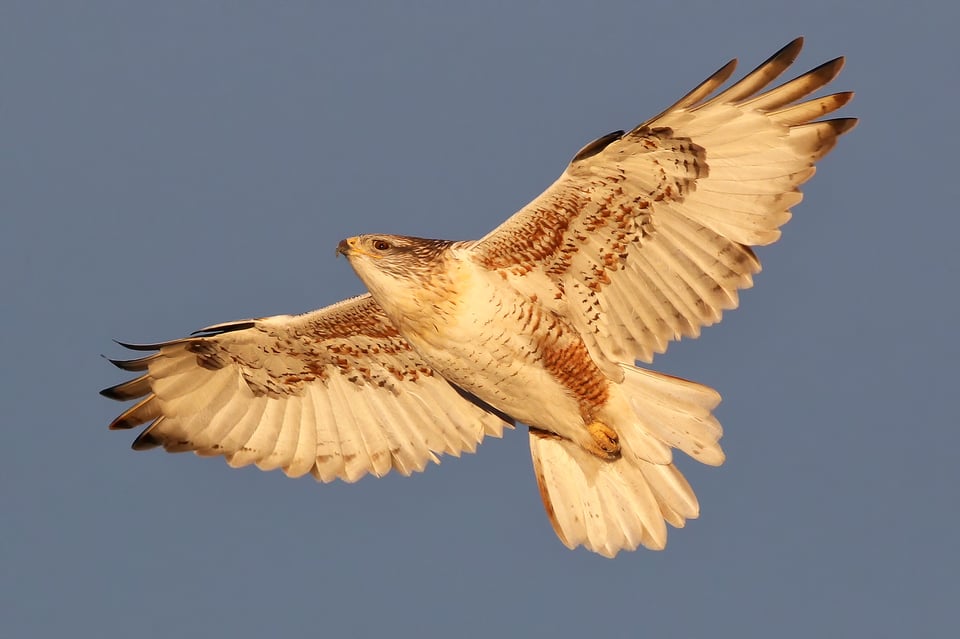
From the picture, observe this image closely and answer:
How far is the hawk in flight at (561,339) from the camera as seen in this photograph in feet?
37.8

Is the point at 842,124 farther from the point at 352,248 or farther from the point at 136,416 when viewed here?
the point at 136,416

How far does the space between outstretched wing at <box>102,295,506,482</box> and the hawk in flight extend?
18 millimetres

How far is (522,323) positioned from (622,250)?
100 cm

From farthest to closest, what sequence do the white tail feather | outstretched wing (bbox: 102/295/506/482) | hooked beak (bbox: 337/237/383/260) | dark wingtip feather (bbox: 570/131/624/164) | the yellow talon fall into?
1. outstretched wing (bbox: 102/295/506/482)
2. the yellow talon
3. the white tail feather
4. hooked beak (bbox: 337/237/383/260)
5. dark wingtip feather (bbox: 570/131/624/164)

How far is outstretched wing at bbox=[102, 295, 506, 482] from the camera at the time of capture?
44.0 ft

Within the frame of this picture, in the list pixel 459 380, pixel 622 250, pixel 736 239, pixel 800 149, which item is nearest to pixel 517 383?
pixel 459 380

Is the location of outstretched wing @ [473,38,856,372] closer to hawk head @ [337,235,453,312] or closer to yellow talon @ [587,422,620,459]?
hawk head @ [337,235,453,312]

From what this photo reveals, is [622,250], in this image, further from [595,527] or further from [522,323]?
[595,527]

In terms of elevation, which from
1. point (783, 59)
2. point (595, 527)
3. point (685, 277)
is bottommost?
point (595, 527)

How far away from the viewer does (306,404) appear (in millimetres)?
13891

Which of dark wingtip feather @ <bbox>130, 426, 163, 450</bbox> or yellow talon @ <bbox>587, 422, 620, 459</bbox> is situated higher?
dark wingtip feather @ <bbox>130, 426, 163, 450</bbox>

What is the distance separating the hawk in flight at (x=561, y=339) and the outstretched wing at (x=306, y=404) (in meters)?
0.02

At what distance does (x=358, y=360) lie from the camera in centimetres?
1361

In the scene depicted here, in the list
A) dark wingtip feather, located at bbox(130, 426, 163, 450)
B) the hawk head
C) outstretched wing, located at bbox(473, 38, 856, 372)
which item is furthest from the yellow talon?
dark wingtip feather, located at bbox(130, 426, 163, 450)
